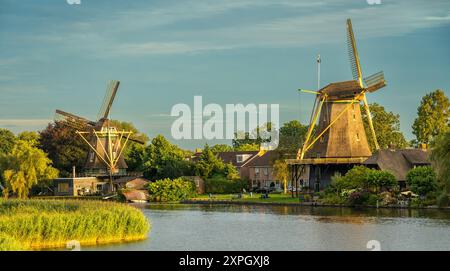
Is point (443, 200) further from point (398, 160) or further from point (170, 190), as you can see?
point (170, 190)

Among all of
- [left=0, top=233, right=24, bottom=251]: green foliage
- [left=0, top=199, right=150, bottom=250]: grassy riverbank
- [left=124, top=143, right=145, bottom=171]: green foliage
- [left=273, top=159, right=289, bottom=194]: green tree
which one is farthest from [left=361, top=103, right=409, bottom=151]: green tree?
[left=0, top=233, right=24, bottom=251]: green foliage

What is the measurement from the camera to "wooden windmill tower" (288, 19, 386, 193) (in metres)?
63.2

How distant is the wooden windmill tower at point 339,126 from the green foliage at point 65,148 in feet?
97.1

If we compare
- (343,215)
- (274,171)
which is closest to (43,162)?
(274,171)

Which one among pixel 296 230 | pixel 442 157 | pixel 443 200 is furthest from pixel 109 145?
pixel 296 230

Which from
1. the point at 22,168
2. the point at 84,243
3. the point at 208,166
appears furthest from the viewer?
the point at 208,166

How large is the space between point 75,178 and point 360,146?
28.5 m

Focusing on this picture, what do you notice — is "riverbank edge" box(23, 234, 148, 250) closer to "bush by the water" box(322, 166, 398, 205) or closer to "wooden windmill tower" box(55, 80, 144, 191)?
"bush by the water" box(322, 166, 398, 205)

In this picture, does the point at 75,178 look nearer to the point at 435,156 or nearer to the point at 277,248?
the point at 435,156

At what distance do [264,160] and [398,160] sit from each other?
20667mm

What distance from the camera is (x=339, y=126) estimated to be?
63625 mm

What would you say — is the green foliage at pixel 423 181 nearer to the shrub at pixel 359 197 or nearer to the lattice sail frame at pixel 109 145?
the shrub at pixel 359 197

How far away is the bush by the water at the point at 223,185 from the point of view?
7531 centimetres

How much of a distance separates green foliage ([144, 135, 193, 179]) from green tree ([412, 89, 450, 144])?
2225cm
